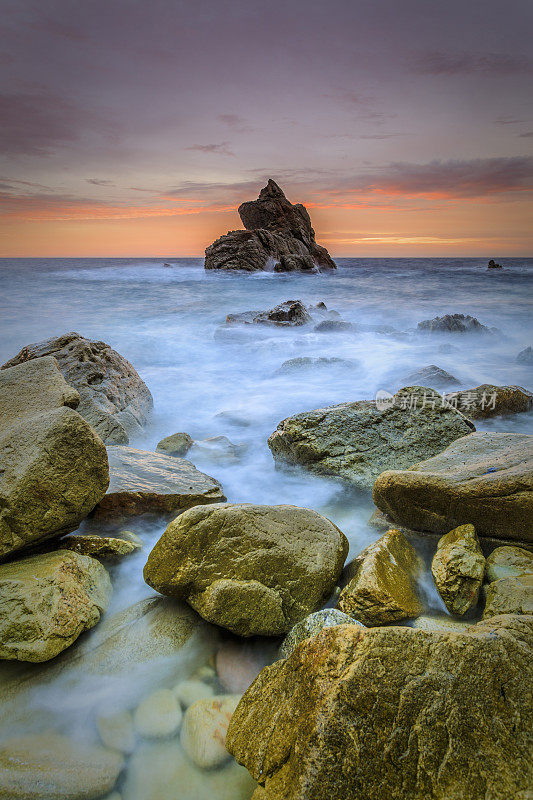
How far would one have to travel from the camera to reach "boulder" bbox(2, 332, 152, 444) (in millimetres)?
4688


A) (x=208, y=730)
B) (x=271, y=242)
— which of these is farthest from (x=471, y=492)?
(x=271, y=242)

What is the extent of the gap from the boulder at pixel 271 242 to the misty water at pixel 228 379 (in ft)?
58.2

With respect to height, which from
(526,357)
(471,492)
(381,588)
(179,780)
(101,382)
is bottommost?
(179,780)

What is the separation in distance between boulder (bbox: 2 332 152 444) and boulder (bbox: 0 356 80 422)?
114 centimetres

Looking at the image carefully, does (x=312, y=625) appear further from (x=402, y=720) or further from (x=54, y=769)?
(x=54, y=769)

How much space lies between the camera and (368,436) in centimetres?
430

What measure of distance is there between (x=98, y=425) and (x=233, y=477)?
58.5 inches

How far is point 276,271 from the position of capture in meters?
39.9

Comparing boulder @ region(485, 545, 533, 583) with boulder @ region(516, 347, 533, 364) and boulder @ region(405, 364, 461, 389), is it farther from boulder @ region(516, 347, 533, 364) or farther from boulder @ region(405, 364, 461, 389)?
boulder @ region(516, 347, 533, 364)

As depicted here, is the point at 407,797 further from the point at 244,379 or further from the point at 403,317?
the point at 403,317

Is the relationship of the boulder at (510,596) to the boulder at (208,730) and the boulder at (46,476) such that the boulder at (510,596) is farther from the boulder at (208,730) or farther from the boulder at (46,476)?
the boulder at (46,476)

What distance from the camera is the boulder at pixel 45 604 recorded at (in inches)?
80.7

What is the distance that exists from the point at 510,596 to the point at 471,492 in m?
0.72

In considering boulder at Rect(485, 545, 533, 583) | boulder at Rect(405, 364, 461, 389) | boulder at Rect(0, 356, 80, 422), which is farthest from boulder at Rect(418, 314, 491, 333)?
boulder at Rect(0, 356, 80, 422)
